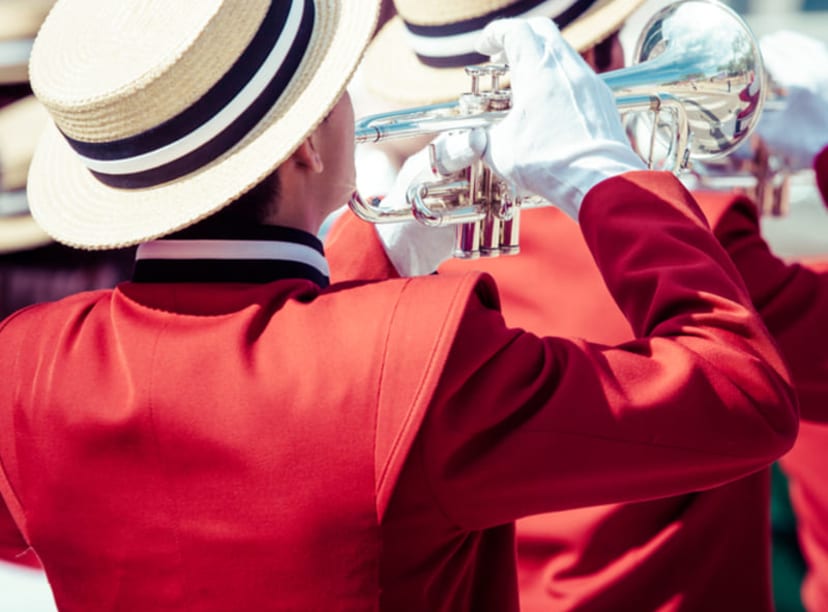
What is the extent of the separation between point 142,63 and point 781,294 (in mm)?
1239

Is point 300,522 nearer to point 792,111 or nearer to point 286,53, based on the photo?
point 286,53

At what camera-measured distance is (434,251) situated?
220 cm

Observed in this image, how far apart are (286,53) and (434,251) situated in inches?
31.2

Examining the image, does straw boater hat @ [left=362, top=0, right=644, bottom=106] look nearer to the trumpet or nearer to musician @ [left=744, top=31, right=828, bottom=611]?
musician @ [left=744, top=31, right=828, bottom=611]

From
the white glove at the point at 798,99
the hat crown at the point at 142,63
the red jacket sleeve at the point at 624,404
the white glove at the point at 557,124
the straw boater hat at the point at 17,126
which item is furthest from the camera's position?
the straw boater hat at the point at 17,126

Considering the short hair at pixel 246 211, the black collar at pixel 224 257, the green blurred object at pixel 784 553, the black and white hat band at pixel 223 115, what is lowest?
the green blurred object at pixel 784 553

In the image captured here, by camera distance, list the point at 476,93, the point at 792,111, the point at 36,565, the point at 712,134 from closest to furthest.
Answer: the point at 476,93
the point at 712,134
the point at 36,565
the point at 792,111

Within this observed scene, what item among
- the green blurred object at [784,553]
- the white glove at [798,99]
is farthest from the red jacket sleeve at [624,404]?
the green blurred object at [784,553]

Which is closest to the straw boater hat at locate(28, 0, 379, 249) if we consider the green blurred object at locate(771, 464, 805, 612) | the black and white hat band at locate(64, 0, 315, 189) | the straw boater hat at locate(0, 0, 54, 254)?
the black and white hat band at locate(64, 0, 315, 189)

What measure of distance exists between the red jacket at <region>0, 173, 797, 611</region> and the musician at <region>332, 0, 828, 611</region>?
49cm

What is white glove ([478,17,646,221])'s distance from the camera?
4.98 feet

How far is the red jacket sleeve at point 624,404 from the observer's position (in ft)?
4.24

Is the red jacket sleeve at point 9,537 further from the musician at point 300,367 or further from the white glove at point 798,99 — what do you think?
the white glove at point 798,99

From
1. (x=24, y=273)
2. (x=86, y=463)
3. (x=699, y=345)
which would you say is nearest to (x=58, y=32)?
(x=86, y=463)
